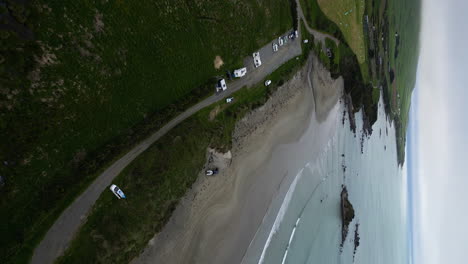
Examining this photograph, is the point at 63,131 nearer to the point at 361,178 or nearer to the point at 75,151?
the point at 75,151

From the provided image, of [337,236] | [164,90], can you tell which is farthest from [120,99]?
[337,236]

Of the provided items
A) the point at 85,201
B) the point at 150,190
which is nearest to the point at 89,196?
the point at 85,201

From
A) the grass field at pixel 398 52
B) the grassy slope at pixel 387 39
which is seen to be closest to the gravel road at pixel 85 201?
the grassy slope at pixel 387 39

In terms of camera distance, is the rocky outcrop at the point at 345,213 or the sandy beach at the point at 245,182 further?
the rocky outcrop at the point at 345,213

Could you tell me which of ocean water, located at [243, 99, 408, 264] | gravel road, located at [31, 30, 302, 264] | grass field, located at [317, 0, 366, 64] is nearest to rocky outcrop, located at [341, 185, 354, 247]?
ocean water, located at [243, 99, 408, 264]

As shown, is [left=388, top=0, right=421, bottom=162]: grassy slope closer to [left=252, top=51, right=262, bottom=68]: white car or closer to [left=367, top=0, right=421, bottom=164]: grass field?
[left=367, top=0, right=421, bottom=164]: grass field

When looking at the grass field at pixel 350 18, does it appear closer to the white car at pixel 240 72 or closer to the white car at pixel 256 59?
the white car at pixel 256 59
